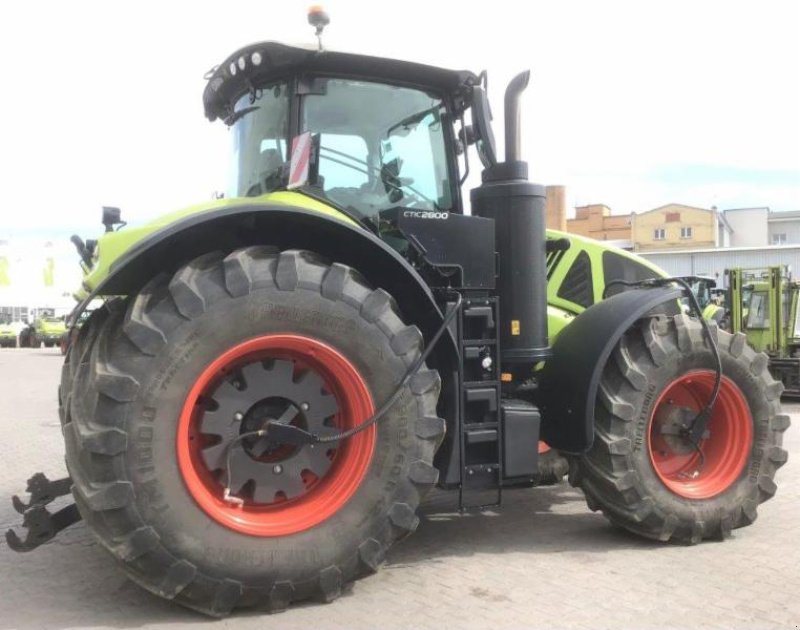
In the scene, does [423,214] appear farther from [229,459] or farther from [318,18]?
[229,459]

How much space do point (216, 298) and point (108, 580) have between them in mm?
1731

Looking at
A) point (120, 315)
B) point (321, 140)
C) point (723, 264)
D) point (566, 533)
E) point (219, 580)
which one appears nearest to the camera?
point (219, 580)

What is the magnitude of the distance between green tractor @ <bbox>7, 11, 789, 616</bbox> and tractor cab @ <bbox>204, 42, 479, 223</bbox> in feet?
0.04

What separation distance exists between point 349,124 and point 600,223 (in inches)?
2493

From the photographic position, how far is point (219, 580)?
339 centimetres

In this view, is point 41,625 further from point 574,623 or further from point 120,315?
point 574,623

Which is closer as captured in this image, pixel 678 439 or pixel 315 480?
pixel 315 480

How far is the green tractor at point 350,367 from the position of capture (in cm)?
339

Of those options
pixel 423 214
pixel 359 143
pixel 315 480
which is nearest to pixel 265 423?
pixel 315 480

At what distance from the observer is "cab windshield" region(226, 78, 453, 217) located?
438 centimetres

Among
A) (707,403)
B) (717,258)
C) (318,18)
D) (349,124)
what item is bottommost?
(707,403)

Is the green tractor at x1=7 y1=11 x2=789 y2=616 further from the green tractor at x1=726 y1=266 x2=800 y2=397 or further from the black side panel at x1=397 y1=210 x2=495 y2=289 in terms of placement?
the green tractor at x1=726 y1=266 x2=800 y2=397

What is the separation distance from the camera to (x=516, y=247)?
4562 millimetres

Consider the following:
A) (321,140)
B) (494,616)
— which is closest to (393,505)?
(494,616)
